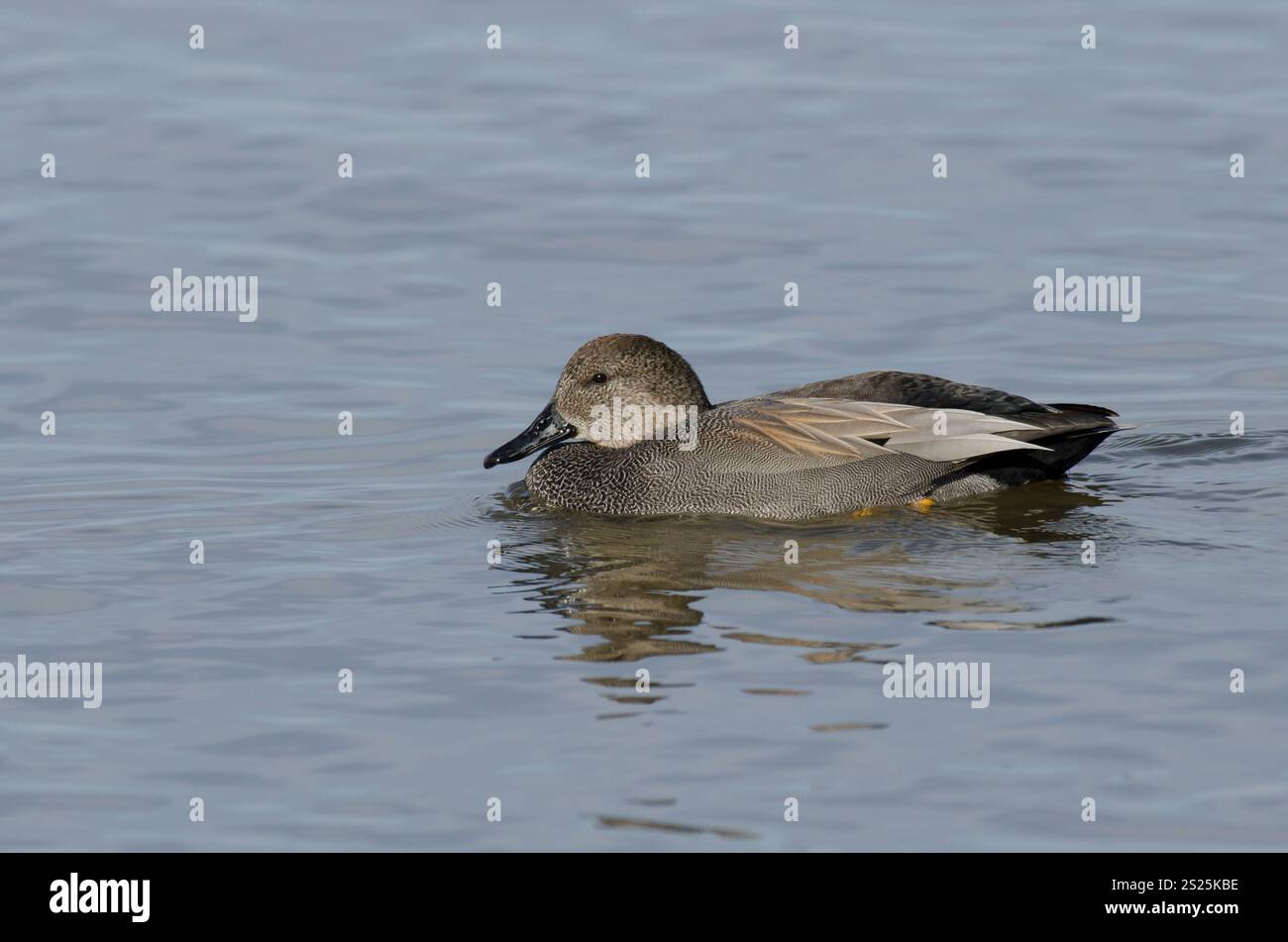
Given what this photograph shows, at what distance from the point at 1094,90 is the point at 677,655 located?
10145mm

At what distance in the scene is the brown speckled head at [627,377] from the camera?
11.3 meters

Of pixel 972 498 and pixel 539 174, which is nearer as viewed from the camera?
pixel 972 498

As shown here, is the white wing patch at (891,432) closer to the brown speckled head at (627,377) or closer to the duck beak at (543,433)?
the brown speckled head at (627,377)

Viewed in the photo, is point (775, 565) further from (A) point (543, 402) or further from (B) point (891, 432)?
(A) point (543, 402)

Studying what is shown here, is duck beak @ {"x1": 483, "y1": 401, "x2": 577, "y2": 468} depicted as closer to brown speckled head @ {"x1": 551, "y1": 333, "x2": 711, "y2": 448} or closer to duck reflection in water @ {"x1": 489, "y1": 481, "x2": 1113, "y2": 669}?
brown speckled head @ {"x1": 551, "y1": 333, "x2": 711, "y2": 448}

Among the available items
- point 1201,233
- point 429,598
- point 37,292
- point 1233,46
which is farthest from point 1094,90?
point 429,598

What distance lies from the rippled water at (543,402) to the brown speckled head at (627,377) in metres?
0.76

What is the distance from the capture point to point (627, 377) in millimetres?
11359

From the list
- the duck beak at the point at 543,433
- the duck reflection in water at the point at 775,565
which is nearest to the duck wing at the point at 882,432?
the duck reflection in water at the point at 775,565

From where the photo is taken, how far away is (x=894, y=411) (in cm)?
Answer: 1088

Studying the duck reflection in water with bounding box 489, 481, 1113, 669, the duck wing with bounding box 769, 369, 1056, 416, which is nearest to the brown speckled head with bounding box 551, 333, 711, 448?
the duck wing with bounding box 769, 369, 1056, 416

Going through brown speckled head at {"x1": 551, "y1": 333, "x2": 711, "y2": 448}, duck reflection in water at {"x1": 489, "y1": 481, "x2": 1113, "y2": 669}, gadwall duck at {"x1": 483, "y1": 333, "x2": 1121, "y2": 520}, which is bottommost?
duck reflection in water at {"x1": 489, "y1": 481, "x2": 1113, "y2": 669}

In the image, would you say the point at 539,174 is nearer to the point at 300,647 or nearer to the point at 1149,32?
the point at 1149,32

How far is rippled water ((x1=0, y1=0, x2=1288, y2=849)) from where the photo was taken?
734 cm
